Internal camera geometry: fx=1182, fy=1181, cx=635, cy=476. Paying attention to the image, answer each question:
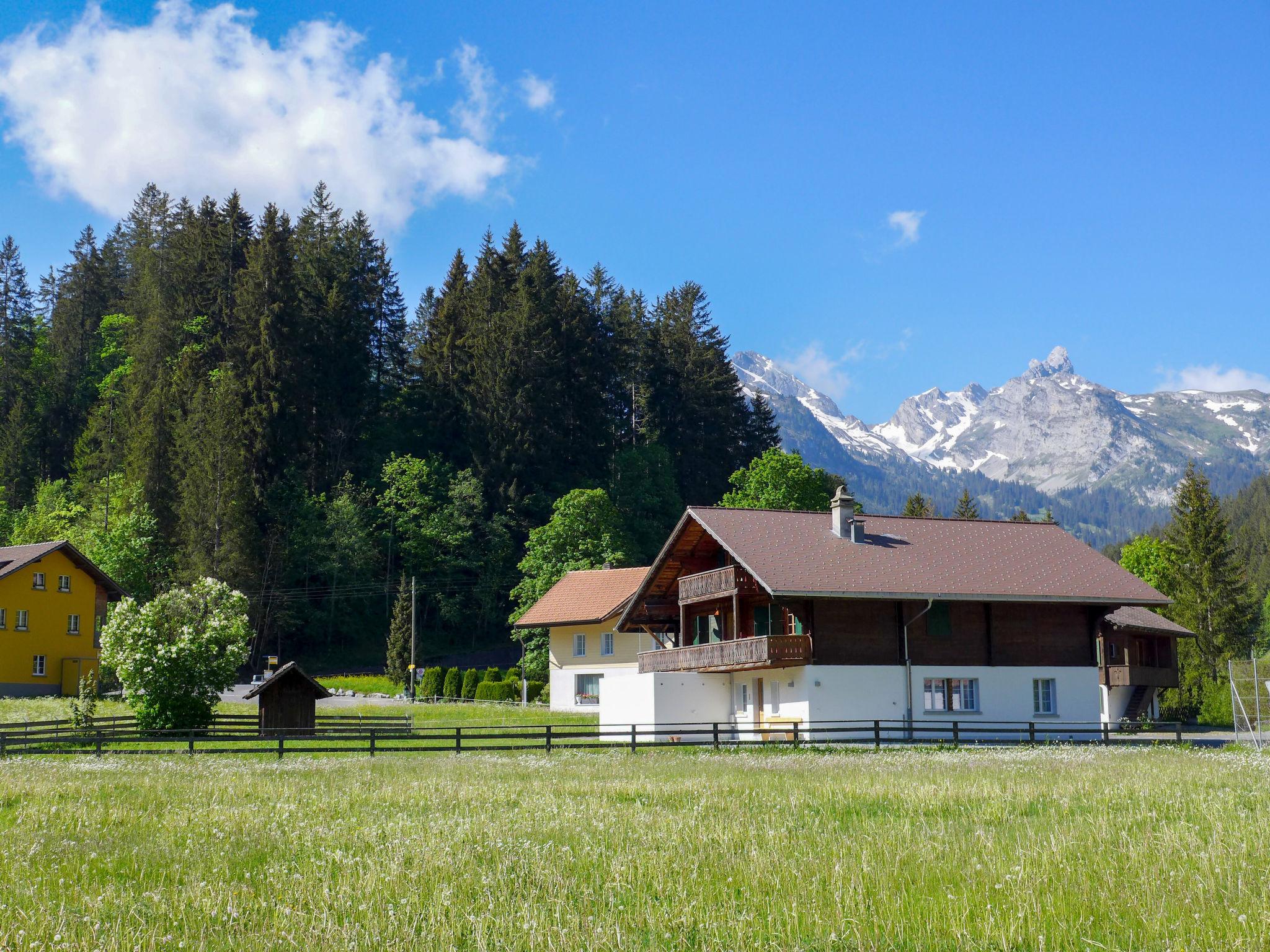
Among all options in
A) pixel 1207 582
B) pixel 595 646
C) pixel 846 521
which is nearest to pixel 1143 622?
pixel 1207 582

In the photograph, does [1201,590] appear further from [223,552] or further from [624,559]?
[223,552]

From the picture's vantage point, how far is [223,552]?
75.3 metres

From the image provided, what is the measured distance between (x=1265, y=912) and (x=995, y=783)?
1134 centimetres

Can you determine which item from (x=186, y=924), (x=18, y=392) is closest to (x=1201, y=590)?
(x=186, y=924)

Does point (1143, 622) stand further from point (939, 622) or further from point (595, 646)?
point (595, 646)

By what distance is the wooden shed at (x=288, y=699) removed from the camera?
41.1 metres

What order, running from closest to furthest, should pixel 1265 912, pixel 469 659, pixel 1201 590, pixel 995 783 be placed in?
pixel 1265 912, pixel 995 783, pixel 1201 590, pixel 469 659

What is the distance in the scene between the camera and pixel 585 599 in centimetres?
6122

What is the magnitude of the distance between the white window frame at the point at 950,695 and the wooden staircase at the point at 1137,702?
1347cm

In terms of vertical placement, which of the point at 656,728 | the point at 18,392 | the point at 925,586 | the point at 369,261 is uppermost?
the point at 369,261

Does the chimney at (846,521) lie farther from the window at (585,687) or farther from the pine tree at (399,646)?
the pine tree at (399,646)

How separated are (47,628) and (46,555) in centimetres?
425

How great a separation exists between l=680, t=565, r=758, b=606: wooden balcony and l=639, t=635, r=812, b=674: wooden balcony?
1.80 m

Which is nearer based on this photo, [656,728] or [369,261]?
[656,728]
